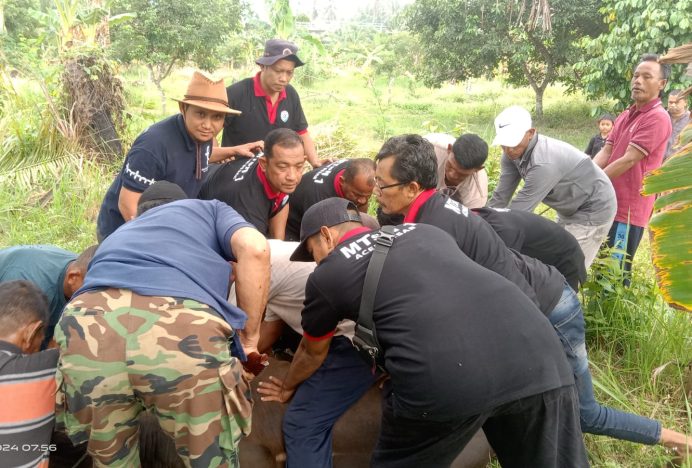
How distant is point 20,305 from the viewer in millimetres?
2092

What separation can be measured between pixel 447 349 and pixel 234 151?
8.10 feet

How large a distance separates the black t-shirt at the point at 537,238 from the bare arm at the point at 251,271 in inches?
52.1

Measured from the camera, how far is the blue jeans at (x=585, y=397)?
277 centimetres

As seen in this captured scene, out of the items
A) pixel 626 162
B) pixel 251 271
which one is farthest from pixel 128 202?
pixel 626 162

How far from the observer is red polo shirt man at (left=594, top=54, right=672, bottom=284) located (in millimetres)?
4359

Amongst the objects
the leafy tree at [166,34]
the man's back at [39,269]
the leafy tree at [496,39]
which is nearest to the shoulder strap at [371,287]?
the man's back at [39,269]

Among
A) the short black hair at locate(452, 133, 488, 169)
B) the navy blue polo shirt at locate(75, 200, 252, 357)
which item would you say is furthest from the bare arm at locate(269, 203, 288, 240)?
the navy blue polo shirt at locate(75, 200, 252, 357)

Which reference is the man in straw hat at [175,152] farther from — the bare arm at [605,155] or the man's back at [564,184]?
the bare arm at [605,155]

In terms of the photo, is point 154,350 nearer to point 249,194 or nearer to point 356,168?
point 249,194

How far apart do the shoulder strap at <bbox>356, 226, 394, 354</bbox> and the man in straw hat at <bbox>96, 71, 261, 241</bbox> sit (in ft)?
5.90

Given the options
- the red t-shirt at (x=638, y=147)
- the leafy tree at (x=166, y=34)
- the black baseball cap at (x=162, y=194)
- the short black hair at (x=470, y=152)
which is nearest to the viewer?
the black baseball cap at (x=162, y=194)

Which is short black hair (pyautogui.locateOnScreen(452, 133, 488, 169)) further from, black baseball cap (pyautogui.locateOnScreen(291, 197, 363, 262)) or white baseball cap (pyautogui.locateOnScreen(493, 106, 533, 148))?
black baseball cap (pyautogui.locateOnScreen(291, 197, 363, 262))

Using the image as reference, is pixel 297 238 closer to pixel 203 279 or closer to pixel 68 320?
pixel 203 279

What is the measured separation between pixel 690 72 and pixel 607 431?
1.78 metres
